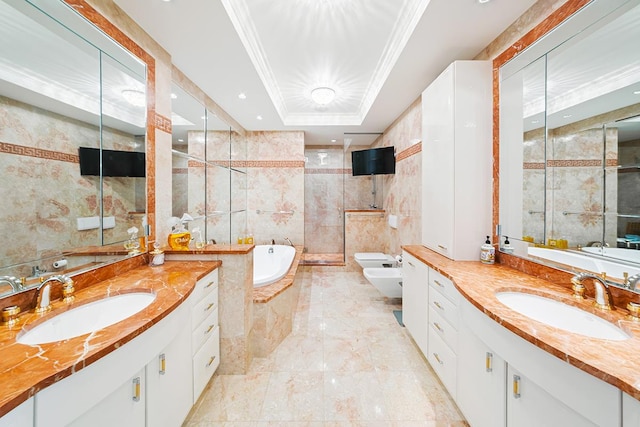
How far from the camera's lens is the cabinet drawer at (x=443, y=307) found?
4.79 ft

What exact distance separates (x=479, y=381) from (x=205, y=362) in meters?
1.63

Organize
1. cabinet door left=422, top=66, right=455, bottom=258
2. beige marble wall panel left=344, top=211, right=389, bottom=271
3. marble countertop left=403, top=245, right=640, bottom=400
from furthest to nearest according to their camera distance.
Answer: beige marble wall panel left=344, top=211, right=389, bottom=271
cabinet door left=422, top=66, right=455, bottom=258
marble countertop left=403, top=245, right=640, bottom=400

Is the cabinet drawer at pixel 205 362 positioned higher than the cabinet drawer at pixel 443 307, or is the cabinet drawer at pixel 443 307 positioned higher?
the cabinet drawer at pixel 443 307

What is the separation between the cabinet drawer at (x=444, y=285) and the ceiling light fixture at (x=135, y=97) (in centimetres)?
242

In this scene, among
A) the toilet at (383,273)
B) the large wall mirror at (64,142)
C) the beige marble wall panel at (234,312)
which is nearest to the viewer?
the large wall mirror at (64,142)

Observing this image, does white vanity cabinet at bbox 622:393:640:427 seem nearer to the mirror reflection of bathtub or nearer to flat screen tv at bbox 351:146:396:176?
the mirror reflection of bathtub

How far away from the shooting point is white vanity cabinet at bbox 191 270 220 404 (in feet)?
4.70

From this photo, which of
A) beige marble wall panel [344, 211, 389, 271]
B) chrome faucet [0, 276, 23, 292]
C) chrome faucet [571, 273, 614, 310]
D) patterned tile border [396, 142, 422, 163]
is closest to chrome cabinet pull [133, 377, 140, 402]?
chrome faucet [0, 276, 23, 292]

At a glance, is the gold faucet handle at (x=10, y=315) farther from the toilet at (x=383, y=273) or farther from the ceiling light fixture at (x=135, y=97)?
the toilet at (x=383, y=273)

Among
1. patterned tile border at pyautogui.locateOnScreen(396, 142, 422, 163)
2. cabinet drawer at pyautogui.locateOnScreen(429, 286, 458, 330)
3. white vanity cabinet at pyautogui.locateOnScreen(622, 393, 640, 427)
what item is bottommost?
cabinet drawer at pyautogui.locateOnScreen(429, 286, 458, 330)

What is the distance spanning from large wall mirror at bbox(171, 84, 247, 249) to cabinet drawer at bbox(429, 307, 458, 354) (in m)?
1.92

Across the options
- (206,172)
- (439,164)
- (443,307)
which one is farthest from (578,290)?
(206,172)

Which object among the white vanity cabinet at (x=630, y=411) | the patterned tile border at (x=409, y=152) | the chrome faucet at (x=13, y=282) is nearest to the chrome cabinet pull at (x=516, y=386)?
the white vanity cabinet at (x=630, y=411)

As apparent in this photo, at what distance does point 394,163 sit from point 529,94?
2.16m
